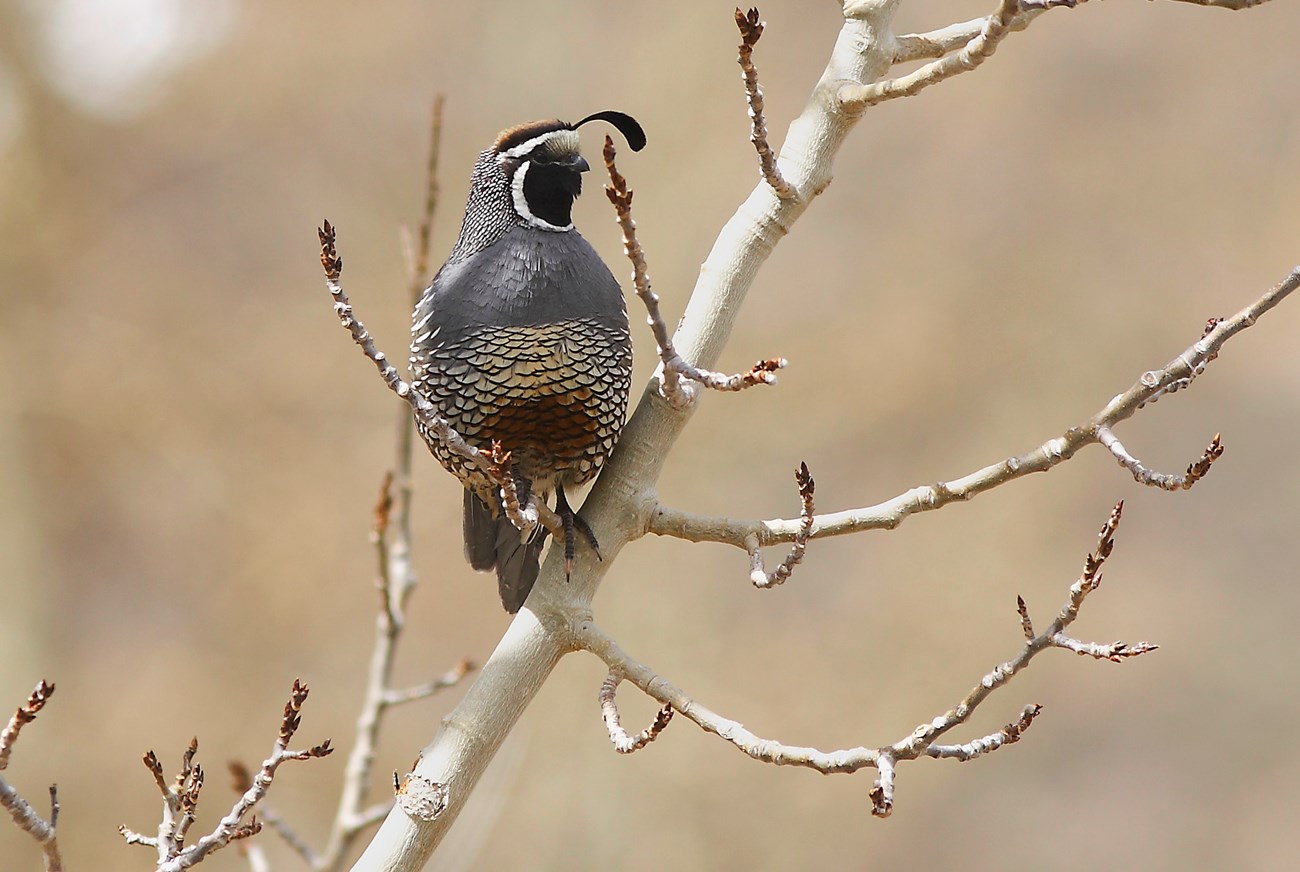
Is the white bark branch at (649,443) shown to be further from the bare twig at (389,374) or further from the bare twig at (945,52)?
the bare twig at (389,374)

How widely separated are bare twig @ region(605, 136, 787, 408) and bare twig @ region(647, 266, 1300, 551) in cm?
28

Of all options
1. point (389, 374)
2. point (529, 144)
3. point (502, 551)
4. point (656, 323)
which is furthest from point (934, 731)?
point (529, 144)

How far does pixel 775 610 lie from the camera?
8492mm

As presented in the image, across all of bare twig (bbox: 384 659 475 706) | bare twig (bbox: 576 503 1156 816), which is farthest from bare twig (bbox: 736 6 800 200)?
bare twig (bbox: 384 659 475 706)

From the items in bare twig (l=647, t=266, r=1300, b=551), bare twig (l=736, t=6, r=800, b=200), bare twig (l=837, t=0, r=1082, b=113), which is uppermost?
bare twig (l=837, t=0, r=1082, b=113)

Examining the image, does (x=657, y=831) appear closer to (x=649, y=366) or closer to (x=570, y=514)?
(x=649, y=366)

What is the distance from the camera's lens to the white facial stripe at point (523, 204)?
9.65 feet

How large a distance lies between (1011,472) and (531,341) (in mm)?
1088

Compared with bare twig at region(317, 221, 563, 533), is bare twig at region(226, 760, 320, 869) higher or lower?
lower

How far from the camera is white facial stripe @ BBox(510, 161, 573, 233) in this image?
2943mm

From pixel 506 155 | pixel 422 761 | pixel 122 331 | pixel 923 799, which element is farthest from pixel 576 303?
pixel 122 331

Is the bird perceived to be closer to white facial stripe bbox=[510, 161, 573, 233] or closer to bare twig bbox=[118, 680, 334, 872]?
white facial stripe bbox=[510, 161, 573, 233]

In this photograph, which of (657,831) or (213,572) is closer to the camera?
(657,831)

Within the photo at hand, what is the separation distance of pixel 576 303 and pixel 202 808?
21.7ft
